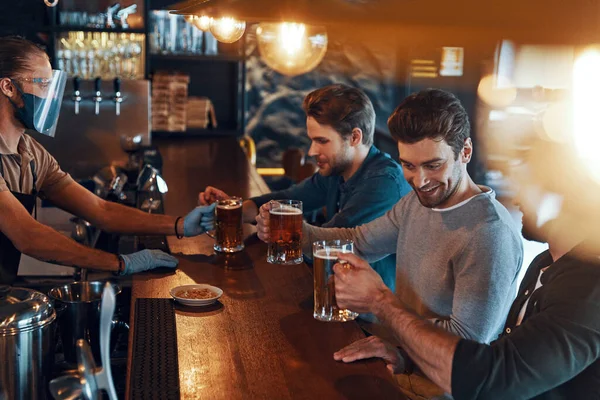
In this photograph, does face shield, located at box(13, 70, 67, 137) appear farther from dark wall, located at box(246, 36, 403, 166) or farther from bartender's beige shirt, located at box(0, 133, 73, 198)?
dark wall, located at box(246, 36, 403, 166)

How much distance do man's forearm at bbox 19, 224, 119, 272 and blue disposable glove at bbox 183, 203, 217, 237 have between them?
0.41m

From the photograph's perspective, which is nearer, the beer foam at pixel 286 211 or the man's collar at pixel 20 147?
the beer foam at pixel 286 211

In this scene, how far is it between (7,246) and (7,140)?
1.45ft

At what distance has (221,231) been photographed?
294cm

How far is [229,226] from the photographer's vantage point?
9.58 ft

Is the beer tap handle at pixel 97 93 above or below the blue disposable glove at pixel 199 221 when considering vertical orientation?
above

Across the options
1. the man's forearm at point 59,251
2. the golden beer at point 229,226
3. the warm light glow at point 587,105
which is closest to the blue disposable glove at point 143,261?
the man's forearm at point 59,251

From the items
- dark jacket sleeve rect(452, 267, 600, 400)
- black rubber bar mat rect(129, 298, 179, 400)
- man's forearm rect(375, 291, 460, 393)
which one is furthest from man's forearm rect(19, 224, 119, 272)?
dark jacket sleeve rect(452, 267, 600, 400)

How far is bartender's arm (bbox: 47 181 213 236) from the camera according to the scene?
10.5 ft

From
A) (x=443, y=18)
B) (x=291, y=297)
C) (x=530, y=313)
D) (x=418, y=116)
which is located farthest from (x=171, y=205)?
(x=443, y=18)

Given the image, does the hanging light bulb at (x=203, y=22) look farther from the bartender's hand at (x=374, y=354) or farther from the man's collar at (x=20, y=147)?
the bartender's hand at (x=374, y=354)

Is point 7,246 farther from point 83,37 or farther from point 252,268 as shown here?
point 83,37

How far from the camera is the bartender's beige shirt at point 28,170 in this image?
10.2 feet

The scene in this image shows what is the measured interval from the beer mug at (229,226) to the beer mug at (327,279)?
0.77 m
